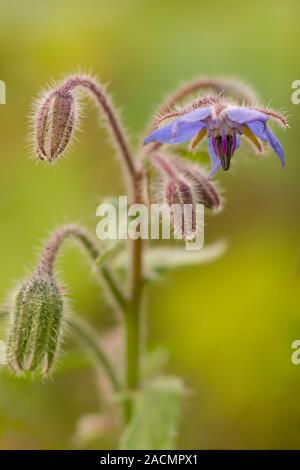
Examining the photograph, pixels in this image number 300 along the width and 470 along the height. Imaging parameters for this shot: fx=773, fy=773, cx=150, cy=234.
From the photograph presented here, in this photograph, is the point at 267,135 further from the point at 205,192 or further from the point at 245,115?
the point at 205,192

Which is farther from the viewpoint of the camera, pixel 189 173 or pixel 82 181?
pixel 82 181

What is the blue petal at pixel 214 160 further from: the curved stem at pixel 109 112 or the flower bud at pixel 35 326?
the flower bud at pixel 35 326

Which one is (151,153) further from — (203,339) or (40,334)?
(203,339)

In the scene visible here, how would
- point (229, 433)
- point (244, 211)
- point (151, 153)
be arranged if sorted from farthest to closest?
point (244, 211), point (229, 433), point (151, 153)

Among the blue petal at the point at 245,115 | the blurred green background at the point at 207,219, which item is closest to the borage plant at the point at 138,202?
the blue petal at the point at 245,115

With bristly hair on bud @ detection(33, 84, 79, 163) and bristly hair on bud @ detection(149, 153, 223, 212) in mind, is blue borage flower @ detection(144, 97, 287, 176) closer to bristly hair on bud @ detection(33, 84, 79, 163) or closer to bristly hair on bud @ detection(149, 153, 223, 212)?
bristly hair on bud @ detection(149, 153, 223, 212)

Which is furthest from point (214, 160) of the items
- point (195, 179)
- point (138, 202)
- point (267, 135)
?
point (138, 202)

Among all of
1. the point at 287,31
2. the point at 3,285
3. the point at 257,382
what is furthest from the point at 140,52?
the point at 257,382
